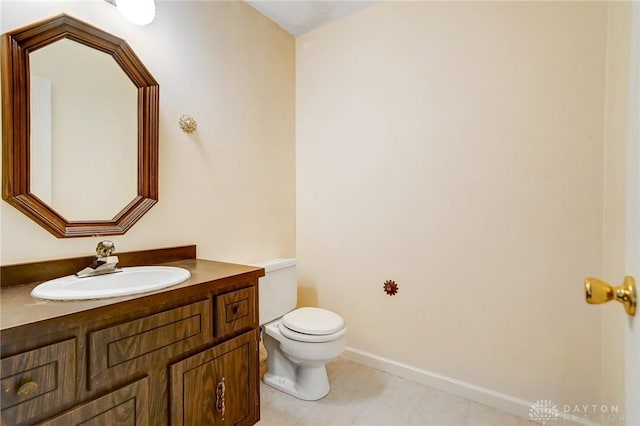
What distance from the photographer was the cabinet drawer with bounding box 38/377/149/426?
78cm

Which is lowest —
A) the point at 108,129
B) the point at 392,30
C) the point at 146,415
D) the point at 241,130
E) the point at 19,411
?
the point at 146,415

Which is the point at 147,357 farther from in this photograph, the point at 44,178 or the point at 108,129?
the point at 108,129

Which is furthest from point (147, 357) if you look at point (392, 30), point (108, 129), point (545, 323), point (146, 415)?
point (392, 30)

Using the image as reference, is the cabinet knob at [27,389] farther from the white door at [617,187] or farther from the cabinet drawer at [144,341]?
the white door at [617,187]

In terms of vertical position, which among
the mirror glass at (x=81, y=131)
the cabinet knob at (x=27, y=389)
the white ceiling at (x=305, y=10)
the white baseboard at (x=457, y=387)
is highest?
the white ceiling at (x=305, y=10)

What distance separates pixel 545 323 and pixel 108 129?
90.1 inches

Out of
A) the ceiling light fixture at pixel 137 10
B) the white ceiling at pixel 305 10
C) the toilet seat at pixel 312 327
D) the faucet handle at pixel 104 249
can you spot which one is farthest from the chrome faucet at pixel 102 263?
the white ceiling at pixel 305 10

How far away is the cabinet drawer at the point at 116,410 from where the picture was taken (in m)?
0.78

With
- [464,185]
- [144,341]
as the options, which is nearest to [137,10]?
[144,341]

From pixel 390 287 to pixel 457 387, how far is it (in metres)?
0.66

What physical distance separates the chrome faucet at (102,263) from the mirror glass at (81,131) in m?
0.17

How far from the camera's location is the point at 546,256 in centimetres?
150

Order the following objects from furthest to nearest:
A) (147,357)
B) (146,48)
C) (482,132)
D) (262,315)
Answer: (262,315) → (482,132) → (146,48) → (147,357)

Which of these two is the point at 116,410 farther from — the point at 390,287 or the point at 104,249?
the point at 390,287
